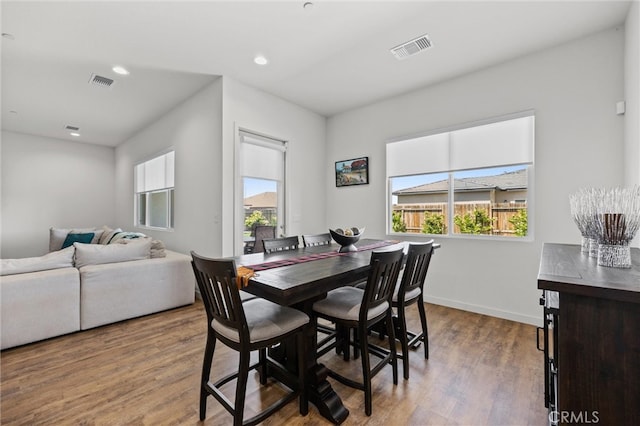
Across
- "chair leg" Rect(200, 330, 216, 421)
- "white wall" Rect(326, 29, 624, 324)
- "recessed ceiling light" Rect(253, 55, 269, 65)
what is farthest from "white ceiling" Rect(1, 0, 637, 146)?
"chair leg" Rect(200, 330, 216, 421)

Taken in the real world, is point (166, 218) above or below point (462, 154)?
below

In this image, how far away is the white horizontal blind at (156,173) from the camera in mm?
4727

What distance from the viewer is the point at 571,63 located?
2709 millimetres

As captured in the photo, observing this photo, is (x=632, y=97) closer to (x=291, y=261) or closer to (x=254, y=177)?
(x=291, y=261)

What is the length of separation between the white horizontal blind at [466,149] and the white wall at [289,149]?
1298 millimetres

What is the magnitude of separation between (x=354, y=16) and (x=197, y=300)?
12.5 feet

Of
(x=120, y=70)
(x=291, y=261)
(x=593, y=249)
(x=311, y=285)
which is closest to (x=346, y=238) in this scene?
(x=291, y=261)

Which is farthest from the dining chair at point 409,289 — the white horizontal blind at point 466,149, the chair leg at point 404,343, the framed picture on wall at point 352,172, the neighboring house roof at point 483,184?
the framed picture on wall at point 352,172

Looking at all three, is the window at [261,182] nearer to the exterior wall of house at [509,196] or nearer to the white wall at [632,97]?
the exterior wall of house at [509,196]

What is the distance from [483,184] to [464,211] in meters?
0.39

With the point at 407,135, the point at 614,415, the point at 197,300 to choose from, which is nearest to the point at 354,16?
the point at 407,135

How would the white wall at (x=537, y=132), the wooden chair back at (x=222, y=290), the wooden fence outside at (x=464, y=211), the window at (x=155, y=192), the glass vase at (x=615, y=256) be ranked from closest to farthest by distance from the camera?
the glass vase at (x=615, y=256) → the wooden chair back at (x=222, y=290) → the white wall at (x=537, y=132) → the wooden fence outside at (x=464, y=211) → the window at (x=155, y=192)

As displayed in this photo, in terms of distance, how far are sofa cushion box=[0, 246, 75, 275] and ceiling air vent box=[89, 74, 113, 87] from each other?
2223mm

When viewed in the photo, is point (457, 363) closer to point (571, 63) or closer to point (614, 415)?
point (614, 415)
